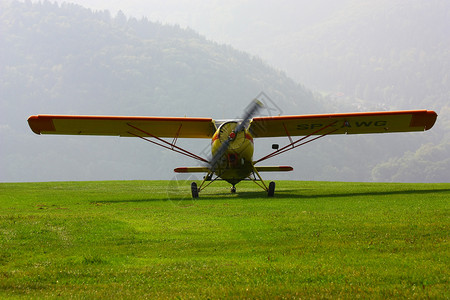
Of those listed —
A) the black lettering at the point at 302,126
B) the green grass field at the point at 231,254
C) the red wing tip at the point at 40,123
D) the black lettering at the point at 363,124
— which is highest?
the black lettering at the point at 363,124

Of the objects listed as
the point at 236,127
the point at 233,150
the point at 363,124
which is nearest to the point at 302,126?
the point at 363,124

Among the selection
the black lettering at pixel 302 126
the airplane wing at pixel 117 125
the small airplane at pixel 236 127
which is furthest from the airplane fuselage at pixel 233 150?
the black lettering at pixel 302 126

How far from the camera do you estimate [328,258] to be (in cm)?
805

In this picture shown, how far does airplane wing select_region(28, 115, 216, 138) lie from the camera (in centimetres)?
2128

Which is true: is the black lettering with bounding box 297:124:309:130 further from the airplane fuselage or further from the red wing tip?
the red wing tip

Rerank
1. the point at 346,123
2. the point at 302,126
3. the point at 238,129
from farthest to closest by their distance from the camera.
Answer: the point at 302,126
the point at 346,123
the point at 238,129

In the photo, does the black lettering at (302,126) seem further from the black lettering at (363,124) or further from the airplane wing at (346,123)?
the black lettering at (363,124)

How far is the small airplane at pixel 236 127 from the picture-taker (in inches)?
802

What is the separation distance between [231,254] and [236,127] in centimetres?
1183

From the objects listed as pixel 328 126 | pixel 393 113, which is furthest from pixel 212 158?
Result: pixel 393 113

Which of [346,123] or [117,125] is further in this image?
[117,125]

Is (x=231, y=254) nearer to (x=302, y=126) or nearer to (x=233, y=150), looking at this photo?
(x=233, y=150)

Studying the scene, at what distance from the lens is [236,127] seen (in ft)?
66.5

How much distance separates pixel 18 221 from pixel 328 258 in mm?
8066
